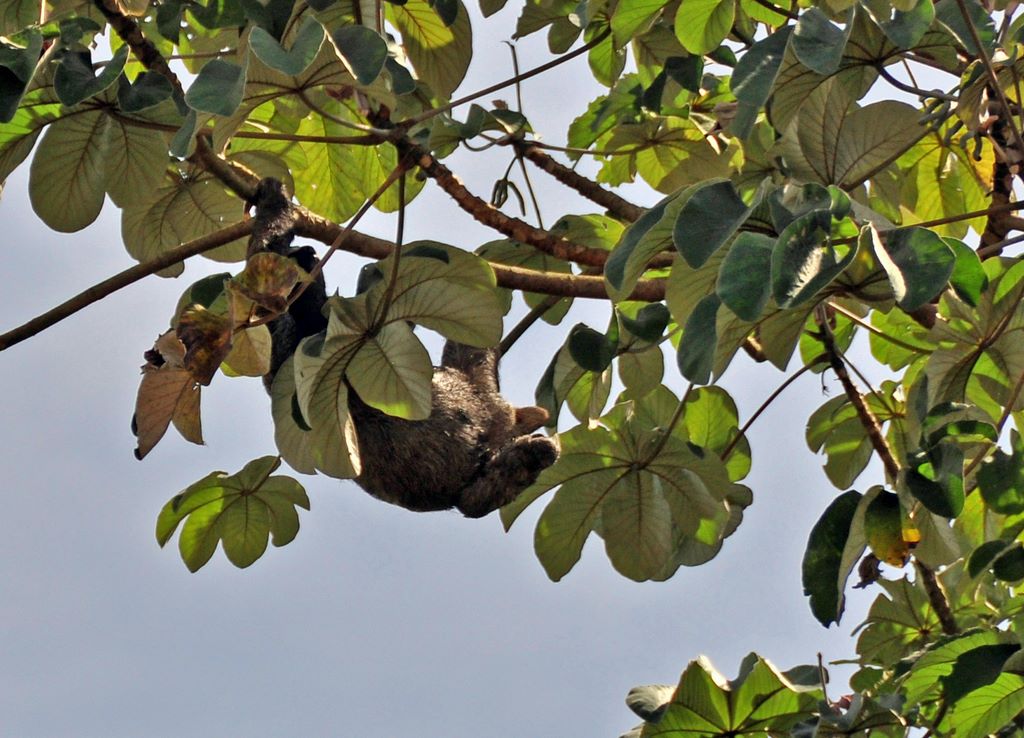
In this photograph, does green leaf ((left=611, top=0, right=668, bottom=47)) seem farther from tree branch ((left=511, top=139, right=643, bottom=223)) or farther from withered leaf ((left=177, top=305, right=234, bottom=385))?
withered leaf ((left=177, top=305, right=234, bottom=385))

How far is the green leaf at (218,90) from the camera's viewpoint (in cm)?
151

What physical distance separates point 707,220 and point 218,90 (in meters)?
0.64

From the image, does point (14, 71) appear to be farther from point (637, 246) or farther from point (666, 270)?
point (666, 270)

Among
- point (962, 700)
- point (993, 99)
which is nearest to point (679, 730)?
point (962, 700)

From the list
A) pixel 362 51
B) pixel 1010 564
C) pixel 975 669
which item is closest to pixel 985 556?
pixel 1010 564

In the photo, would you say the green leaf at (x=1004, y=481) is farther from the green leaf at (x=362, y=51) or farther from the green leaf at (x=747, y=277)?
the green leaf at (x=362, y=51)

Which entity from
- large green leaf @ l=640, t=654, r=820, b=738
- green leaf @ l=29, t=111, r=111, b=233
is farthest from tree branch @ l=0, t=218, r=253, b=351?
large green leaf @ l=640, t=654, r=820, b=738

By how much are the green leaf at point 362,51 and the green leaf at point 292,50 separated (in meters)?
0.06

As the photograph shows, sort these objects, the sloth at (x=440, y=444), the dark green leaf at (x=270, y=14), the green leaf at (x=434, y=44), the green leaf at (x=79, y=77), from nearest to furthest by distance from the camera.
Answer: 1. the green leaf at (x=79, y=77)
2. the dark green leaf at (x=270, y=14)
3. the green leaf at (x=434, y=44)
4. the sloth at (x=440, y=444)

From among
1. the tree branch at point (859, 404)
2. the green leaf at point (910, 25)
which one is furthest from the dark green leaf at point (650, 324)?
the green leaf at point (910, 25)

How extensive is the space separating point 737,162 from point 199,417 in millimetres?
1304

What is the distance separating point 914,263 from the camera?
136cm

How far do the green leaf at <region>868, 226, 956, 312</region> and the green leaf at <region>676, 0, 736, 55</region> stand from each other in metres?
0.80

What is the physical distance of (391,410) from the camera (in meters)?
1.87
